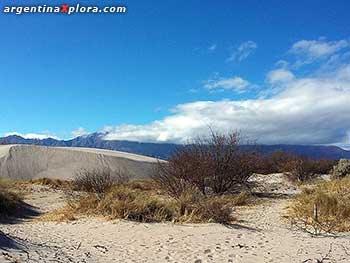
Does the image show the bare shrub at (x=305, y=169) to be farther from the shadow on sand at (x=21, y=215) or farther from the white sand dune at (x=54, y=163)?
the shadow on sand at (x=21, y=215)

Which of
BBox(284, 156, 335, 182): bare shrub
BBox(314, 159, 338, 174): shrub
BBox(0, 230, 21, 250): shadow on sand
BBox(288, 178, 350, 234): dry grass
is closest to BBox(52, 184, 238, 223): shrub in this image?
BBox(288, 178, 350, 234): dry grass

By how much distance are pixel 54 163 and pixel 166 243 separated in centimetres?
4567

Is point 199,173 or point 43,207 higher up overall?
point 199,173

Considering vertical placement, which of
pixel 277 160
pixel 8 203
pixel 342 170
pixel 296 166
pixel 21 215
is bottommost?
pixel 21 215

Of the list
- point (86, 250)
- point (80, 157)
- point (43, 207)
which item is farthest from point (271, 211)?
point (80, 157)

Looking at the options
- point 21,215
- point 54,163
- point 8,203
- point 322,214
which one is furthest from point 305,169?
point 54,163

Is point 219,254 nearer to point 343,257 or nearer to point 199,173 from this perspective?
point 343,257

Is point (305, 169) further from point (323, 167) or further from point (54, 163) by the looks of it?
point (54, 163)

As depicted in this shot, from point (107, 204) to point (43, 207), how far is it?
9.01 meters

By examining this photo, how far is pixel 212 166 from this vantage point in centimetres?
2189

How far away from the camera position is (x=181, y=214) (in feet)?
44.9

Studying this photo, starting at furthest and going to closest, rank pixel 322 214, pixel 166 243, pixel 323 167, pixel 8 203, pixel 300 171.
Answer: pixel 323 167, pixel 300 171, pixel 8 203, pixel 322 214, pixel 166 243

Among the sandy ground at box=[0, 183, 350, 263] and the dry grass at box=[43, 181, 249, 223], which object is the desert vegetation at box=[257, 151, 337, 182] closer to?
the dry grass at box=[43, 181, 249, 223]

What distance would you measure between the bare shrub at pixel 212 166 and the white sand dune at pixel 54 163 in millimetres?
27043
